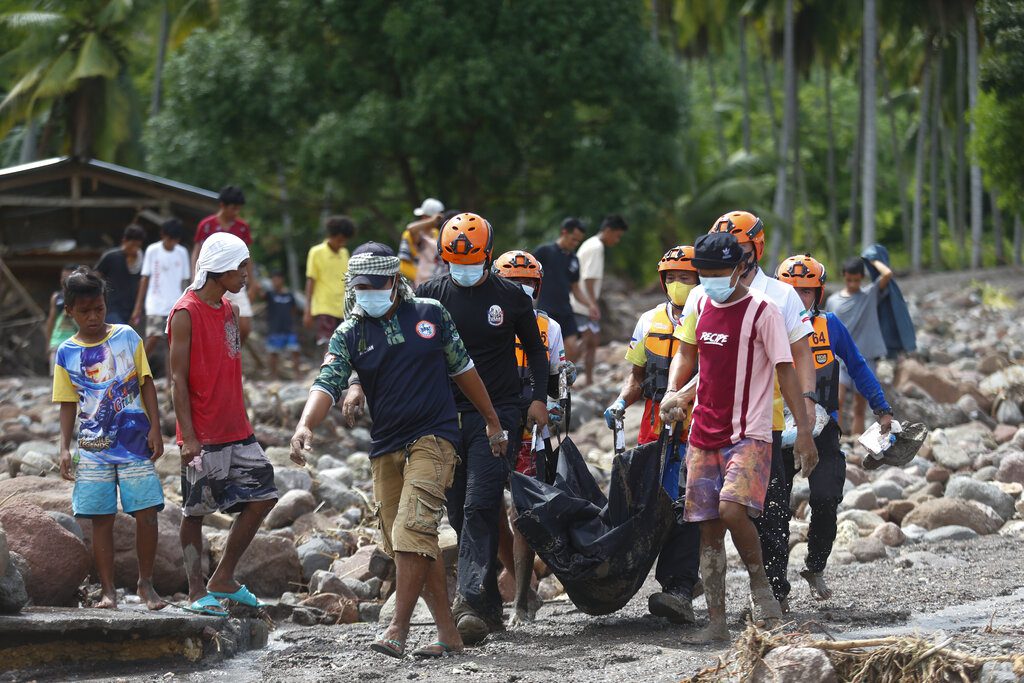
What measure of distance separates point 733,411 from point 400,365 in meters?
1.47

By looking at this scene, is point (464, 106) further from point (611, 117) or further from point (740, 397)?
point (740, 397)

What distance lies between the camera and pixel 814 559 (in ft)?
24.4

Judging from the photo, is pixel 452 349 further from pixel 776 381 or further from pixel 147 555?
pixel 147 555

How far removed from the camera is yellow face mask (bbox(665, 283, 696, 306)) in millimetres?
7145

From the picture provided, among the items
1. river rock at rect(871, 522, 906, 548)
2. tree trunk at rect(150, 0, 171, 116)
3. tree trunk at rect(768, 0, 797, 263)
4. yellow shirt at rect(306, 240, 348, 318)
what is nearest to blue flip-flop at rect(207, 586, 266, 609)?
river rock at rect(871, 522, 906, 548)

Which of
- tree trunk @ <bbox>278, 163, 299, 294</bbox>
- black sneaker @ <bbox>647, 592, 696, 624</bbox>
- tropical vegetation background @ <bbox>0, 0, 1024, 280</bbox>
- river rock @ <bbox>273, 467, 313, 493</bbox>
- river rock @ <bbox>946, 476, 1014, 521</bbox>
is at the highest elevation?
tropical vegetation background @ <bbox>0, 0, 1024, 280</bbox>

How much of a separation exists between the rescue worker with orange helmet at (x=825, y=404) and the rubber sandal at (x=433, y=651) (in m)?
2.09

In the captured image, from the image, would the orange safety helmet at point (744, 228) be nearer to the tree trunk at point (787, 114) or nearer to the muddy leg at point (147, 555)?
the muddy leg at point (147, 555)

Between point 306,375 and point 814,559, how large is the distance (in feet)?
40.7

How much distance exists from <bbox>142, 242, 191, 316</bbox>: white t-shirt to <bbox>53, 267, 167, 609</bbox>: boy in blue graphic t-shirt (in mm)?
5094

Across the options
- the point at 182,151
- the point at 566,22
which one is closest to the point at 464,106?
the point at 566,22

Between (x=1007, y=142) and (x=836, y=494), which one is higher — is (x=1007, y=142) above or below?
above

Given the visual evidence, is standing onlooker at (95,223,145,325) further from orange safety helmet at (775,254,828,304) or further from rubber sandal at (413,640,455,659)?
rubber sandal at (413,640,455,659)

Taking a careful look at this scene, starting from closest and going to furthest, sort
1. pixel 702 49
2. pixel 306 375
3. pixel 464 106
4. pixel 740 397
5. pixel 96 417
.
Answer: pixel 740 397, pixel 96 417, pixel 306 375, pixel 464 106, pixel 702 49
